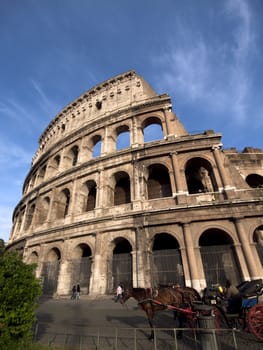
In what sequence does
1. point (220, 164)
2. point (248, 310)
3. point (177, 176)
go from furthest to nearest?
point (177, 176) → point (220, 164) → point (248, 310)

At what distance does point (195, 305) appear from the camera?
189 inches

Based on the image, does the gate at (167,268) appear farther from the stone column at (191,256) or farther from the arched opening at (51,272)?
the arched opening at (51,272)

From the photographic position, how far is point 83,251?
13.6 metres

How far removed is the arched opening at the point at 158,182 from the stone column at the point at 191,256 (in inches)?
140

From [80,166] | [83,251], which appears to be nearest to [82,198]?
[80,166]

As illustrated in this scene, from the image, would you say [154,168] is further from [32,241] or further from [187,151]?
[32,241]

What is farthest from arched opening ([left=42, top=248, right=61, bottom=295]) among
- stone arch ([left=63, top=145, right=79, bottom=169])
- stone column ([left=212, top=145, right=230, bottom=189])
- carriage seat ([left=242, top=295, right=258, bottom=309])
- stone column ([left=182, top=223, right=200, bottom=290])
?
stone column ([left=212, top=145, right=230, bottom=189])

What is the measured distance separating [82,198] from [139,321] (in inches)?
386

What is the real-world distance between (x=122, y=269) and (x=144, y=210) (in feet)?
12.5

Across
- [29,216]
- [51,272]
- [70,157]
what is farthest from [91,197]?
[29,216]

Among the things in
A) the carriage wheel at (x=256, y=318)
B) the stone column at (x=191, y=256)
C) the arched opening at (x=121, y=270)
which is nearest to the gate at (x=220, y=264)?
the stone column at (x=191, y=256)

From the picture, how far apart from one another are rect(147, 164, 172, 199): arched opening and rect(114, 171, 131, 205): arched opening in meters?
1.70

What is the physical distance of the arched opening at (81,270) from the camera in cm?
1171

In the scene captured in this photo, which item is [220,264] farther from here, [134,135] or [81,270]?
[134,135]
